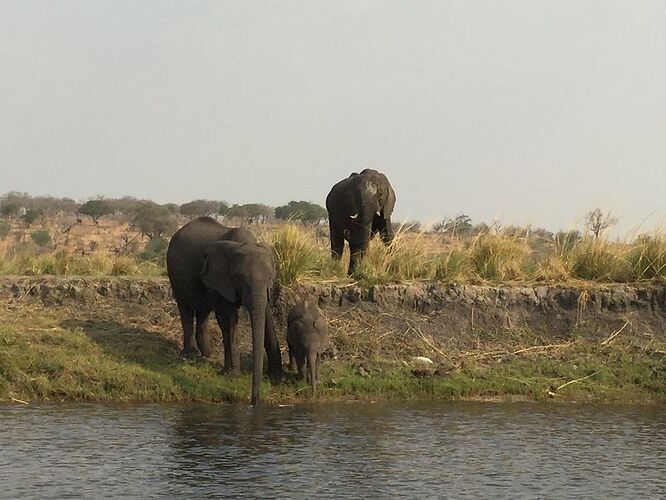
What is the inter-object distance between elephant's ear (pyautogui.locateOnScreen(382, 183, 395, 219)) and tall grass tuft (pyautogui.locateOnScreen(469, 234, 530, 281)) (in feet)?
4.86

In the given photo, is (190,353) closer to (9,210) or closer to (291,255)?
(291,255)

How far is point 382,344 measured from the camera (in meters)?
14.1

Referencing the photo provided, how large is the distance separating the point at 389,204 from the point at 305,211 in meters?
26.7

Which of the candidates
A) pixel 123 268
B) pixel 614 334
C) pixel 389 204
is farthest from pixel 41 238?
pixel 614 334

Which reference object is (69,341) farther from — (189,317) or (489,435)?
(489,435)

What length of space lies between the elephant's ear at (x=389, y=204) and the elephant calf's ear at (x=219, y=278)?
4598 mm

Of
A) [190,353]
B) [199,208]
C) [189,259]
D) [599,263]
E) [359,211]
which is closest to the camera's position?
[190,353]

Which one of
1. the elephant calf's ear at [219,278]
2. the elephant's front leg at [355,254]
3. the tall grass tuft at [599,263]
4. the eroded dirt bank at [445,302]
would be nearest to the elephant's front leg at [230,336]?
the elephant calf's ear at [219,278]

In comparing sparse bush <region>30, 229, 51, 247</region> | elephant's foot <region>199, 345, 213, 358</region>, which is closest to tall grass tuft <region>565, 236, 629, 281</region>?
elephant's foot <region>199, 345, 213, 358</region>

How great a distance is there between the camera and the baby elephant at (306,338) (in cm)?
1241

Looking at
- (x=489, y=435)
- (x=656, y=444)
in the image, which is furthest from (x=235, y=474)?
(x=656, y=444)

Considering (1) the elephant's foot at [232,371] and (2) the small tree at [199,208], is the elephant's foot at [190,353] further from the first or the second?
(2) the small tree at [199,208]

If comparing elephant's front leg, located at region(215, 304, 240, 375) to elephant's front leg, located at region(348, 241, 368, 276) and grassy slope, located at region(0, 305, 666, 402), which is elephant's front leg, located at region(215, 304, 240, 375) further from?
elephant's front leg, located at region(348, 241, 368, 276)

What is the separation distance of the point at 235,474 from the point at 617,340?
787 centimetres
